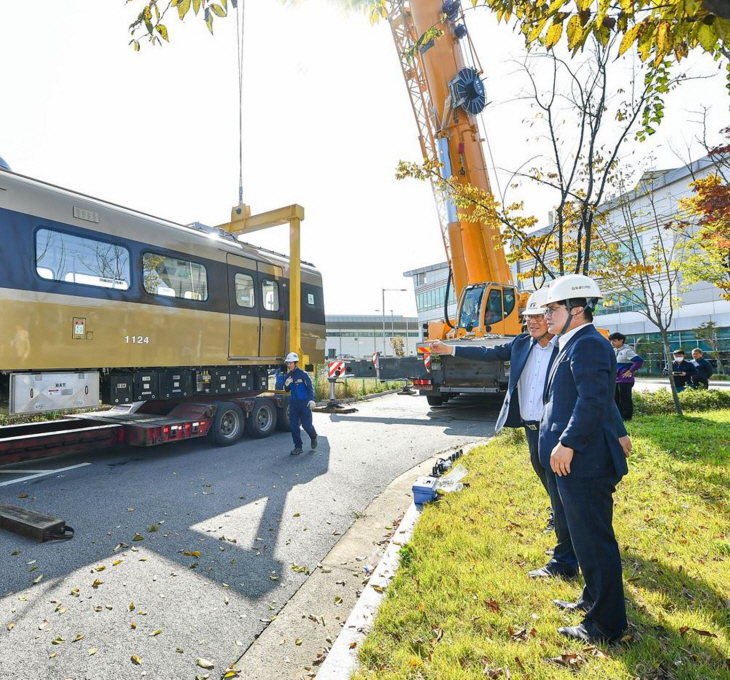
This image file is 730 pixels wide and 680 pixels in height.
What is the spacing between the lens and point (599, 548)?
2.59m

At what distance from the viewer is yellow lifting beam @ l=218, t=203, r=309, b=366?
33.4 ft

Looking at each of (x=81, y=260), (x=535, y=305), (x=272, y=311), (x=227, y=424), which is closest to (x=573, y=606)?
(x=535, y=305)

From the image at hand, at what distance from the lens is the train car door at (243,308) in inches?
374

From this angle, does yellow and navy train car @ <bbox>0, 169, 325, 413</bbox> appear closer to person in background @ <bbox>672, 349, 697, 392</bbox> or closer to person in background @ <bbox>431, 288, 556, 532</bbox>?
person in background @ <bbox>431, 288, 556, 532</bbox>

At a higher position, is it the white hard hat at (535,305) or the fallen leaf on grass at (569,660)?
the white hard hat at (535,305)

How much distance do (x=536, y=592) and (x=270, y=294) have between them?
8.62 meters

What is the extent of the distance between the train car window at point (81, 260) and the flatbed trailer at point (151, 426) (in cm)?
239

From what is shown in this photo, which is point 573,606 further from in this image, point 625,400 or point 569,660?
point 625,400

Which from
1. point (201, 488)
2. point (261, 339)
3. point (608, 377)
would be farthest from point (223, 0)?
point (261, 339)

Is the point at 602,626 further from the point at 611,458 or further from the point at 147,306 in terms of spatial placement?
the point at 147,306

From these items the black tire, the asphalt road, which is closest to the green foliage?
the asphalt road

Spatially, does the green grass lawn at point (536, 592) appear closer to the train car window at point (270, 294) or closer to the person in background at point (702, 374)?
the train car window at point (270, 294)

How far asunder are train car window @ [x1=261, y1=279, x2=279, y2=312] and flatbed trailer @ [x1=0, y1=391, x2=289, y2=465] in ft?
6.39

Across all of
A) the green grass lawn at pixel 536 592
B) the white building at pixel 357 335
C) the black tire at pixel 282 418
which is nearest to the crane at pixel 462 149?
the black tire at pixel 282 418
